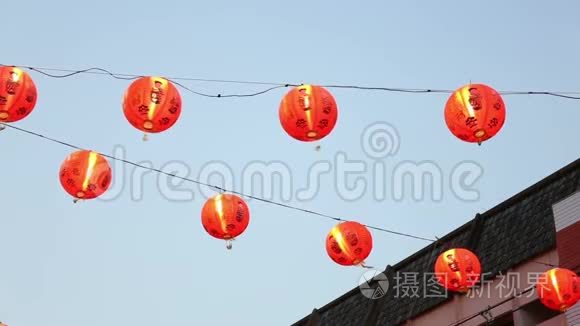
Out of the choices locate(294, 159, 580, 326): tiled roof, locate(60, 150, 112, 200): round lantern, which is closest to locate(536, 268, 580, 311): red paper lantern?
locate(294, 159, 580, 326): tiled roof

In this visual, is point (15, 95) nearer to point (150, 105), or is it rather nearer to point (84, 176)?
point (84, 176)

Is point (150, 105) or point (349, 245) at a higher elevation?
point (349, 245)

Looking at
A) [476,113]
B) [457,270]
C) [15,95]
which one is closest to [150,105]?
[15,95]

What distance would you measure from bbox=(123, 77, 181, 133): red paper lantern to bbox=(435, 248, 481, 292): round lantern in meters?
6.23

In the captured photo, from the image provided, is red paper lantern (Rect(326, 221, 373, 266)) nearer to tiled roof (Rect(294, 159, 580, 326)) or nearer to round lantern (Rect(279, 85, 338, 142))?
round lantern (Rect(279, 85, 338, 142))

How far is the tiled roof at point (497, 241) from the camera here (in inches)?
763

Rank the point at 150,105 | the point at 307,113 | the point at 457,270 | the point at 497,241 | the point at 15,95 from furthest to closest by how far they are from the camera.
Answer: the point at 497,241, the point at 457,270, the point at 307,113, the point at 150,105, the point at 15,95

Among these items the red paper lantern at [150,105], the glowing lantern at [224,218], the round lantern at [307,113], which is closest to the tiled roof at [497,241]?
the glowing lantern at [224,218]

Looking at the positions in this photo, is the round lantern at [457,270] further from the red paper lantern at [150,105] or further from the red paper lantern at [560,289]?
the red paper lantern at [150,105]

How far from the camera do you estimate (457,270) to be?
689 inches

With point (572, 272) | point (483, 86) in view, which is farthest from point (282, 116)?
point (572, 272)

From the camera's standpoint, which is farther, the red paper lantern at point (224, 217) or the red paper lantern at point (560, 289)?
the red paper lantern at point (560, 289)

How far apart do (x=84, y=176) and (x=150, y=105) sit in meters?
1.62

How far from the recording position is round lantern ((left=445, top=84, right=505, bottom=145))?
45.5 ft
